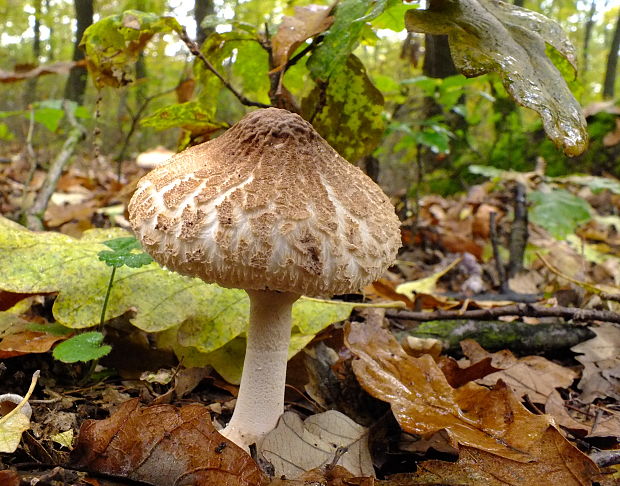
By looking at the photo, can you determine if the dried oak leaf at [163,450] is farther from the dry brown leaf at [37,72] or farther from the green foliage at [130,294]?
the dry brown leaf at [37,72]

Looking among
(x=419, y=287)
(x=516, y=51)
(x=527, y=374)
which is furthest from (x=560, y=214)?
(x=516, y=51)

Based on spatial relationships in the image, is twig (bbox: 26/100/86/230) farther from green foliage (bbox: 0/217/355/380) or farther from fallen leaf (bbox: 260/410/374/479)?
fallen leaf (bbox: 260/410/374/479)

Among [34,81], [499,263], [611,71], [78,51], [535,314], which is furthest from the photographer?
[611,71]

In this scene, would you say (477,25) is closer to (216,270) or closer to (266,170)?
(266,170)

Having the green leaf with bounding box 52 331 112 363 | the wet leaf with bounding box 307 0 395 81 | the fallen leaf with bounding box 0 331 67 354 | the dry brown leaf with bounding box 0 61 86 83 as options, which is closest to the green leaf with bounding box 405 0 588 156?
the wet leaf with bounding box 307 0 395 81

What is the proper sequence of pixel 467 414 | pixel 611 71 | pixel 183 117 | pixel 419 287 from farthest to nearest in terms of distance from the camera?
pixel 611 71 → pixel 419 287 → pixel 183 117 → pixel 467 414

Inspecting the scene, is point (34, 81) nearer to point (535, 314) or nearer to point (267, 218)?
point (535, 314)
